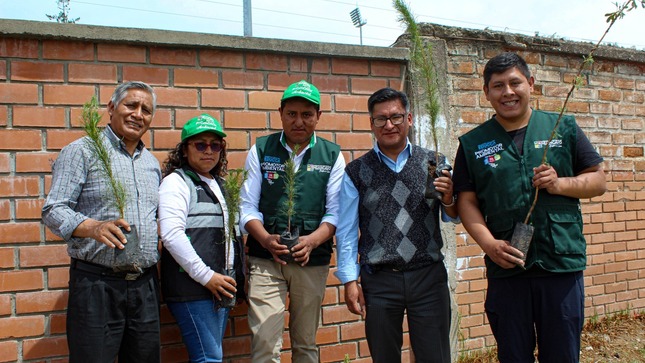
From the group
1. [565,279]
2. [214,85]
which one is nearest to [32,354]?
[214,85]

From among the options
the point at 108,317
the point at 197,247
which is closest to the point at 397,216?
the point at 197,247

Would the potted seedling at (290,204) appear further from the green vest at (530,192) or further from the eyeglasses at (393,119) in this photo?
the green vest at (530,192)

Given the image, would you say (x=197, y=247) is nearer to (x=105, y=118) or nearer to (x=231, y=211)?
(x=231, y=211)

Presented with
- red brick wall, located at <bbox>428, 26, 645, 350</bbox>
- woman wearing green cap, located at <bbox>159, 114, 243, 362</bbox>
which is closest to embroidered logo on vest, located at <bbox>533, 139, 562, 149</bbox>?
red brick wall, located at <bbox>428, 26, 645, 350</bbox>

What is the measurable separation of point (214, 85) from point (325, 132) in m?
0.79

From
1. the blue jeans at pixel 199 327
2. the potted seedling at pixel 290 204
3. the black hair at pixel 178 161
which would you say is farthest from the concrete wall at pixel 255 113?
the potted seedling at pixel 290 204

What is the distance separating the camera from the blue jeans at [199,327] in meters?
2.59

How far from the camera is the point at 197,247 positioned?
2.63m

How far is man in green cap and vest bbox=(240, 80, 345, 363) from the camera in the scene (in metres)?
2.82

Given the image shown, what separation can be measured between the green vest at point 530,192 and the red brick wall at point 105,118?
3.76 ft

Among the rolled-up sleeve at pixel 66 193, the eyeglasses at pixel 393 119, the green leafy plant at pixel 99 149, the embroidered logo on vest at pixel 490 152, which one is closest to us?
the green leafy plant at pixel 99 149

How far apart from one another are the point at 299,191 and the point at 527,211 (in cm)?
119

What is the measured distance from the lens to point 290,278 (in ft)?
9.51

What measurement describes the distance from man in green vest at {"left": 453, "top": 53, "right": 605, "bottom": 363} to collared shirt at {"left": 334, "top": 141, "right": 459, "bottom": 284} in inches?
12.6
